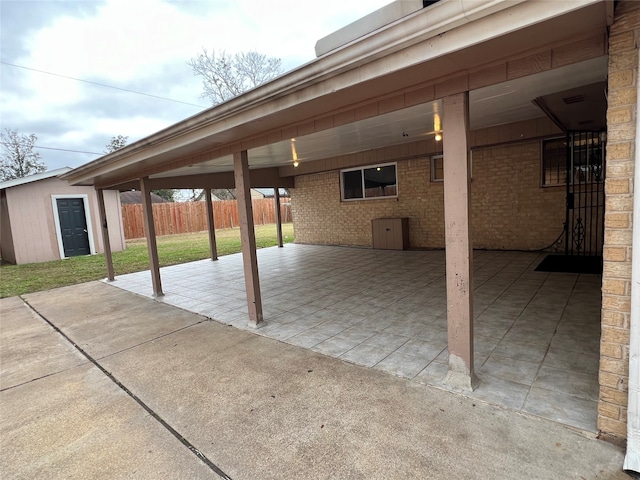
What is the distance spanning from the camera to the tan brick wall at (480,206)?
7.19 meters

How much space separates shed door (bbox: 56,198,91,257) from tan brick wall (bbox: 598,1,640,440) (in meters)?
14.9

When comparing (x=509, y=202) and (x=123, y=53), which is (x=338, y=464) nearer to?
(x=509, y=202)

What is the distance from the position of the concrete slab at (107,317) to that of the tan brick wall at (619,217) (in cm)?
435

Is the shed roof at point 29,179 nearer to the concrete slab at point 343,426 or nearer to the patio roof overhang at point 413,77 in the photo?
the patio roof overhang at point 413,77

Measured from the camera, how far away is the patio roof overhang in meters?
1.61

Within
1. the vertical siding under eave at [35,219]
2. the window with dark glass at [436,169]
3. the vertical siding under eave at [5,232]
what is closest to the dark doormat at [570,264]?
the window with dark glass at [436,169]

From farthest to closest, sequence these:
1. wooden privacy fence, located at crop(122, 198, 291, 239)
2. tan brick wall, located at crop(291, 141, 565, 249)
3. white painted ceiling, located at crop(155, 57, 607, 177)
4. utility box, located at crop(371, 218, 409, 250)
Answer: wooden privacy fence, located at crop(122, 198, 291, 239) < utility box, located at crop(371, 218, 409, 250) < tan brick wall, located at crop(291, 141, 565, 249) < white painted ceiling, located at crop(155, 57, 607, 177)

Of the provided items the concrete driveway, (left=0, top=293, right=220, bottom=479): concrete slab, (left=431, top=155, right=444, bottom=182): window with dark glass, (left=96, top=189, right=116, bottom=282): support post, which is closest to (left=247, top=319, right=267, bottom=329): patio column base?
the concrete driveway

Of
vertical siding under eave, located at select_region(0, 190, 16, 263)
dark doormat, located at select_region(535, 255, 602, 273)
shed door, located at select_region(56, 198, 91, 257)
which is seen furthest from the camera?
shed door, located at select_region(56, 198, 91, 257)

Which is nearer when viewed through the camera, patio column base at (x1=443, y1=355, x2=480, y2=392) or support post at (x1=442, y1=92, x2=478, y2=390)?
support post at (x1=442, y1=92, x2=478, y2=390)

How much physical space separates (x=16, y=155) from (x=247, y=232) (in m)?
27.5

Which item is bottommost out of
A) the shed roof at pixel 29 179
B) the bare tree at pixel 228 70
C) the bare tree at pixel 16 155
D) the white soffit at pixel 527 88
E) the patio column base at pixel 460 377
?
the patio column base at pixel 460 377

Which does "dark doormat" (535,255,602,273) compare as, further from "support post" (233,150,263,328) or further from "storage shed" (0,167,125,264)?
"storage shed" (0,167,125,264)

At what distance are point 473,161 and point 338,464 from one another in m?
7.56
